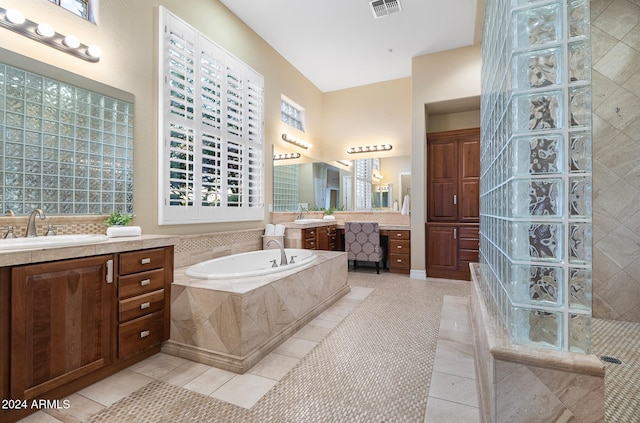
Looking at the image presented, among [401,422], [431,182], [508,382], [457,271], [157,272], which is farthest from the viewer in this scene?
[431,182]

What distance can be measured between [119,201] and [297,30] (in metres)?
3.21

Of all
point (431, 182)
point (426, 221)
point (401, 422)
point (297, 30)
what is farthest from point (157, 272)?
point (431, 182)

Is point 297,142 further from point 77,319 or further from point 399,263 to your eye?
point 77,319

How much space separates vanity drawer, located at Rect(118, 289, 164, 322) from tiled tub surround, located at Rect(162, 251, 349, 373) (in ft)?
0.33

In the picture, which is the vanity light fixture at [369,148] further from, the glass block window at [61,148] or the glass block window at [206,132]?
the glass block window at [61,148]

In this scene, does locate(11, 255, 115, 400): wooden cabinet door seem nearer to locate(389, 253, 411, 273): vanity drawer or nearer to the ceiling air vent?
Result: the ceiling air vent

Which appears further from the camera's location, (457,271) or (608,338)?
(457,271)

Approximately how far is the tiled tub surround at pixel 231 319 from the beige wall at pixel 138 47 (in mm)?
900

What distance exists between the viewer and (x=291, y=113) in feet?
17.1

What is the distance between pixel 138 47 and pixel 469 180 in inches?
179

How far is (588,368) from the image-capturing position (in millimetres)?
1016

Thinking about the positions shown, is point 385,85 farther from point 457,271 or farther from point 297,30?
point 457,271

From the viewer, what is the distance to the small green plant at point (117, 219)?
93.1 inches

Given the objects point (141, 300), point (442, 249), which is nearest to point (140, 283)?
point (141, 300)
